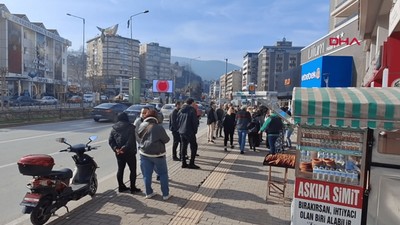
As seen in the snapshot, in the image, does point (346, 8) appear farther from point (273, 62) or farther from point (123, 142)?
point (273, 62)

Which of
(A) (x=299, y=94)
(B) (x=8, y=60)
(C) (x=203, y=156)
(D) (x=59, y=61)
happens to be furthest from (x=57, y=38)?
(A) (x=299, y=94)

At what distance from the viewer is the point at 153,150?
19.3ft

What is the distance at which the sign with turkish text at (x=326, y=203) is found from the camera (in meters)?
4.01

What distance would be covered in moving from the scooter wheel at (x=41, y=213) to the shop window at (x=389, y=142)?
458 cm

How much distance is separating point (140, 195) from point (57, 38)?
7688 cm

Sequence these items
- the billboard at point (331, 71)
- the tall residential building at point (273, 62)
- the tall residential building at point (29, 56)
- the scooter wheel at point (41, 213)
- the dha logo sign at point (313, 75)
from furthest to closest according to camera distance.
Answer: the tall residential building at point (273, 62)
the tall residential building at point (29, 56)
the dha logo sign at point (313, 75)
the billboard at point (331, 71)
the scooter wheel at point (41, 213)

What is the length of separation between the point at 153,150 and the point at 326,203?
9.95 ft

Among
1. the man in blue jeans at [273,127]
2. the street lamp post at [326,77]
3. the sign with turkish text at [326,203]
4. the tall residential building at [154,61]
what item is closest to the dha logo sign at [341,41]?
the street lamp post at [326,77]

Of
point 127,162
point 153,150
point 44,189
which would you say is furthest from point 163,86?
point 44,189

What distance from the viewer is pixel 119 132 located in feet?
20.0

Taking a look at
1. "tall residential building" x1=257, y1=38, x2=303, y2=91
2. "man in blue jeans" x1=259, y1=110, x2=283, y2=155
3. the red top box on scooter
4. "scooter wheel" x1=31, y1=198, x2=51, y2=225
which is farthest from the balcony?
"tall residential building" x1=257, y1=38, x2=303, y2=91

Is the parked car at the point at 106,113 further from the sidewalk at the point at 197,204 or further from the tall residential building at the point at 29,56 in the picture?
the tall residential building at the point at 29,56

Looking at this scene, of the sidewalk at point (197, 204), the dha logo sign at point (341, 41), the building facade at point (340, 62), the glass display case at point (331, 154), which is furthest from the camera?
the dha logo sign at point (341, 41)

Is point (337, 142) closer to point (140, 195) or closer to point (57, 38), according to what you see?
point (140, 195)
